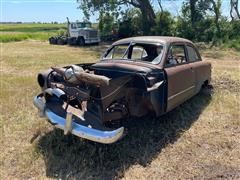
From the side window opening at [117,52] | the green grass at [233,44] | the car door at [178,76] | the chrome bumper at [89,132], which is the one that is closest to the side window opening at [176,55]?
the car door at [178,76]

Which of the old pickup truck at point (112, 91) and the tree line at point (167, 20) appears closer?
the old pickup truck at point (112, 91)

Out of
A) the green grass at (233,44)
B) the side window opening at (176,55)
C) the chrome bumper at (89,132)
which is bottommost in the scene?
the green grass at (233,44)

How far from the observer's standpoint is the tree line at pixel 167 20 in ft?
86.4

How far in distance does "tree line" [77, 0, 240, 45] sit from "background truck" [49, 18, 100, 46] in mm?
2501

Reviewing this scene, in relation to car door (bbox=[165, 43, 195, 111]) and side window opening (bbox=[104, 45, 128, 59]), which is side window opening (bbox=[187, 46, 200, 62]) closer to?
car door (bbox=[165, 43, 195, 111])

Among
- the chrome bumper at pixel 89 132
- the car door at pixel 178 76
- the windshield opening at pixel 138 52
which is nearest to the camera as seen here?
the chrome bumper at pixel 89 132

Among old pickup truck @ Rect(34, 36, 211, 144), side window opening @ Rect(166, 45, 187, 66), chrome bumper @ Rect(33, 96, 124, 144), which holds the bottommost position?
chrome bumper @ Rect(33, 96, 124, 144)

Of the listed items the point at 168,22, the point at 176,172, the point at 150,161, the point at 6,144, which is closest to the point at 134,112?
the point at 150,161

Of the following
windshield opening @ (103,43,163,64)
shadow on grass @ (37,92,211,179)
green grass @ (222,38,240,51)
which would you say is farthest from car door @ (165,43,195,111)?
green grass @ (222,38,240,51)

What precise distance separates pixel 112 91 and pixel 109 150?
0.95 m

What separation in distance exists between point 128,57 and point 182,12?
24.4 metres

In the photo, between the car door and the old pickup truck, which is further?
the car door

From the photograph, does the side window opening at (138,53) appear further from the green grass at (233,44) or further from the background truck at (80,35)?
the background truck at (80,35)

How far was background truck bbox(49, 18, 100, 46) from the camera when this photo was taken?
95.0 ft
